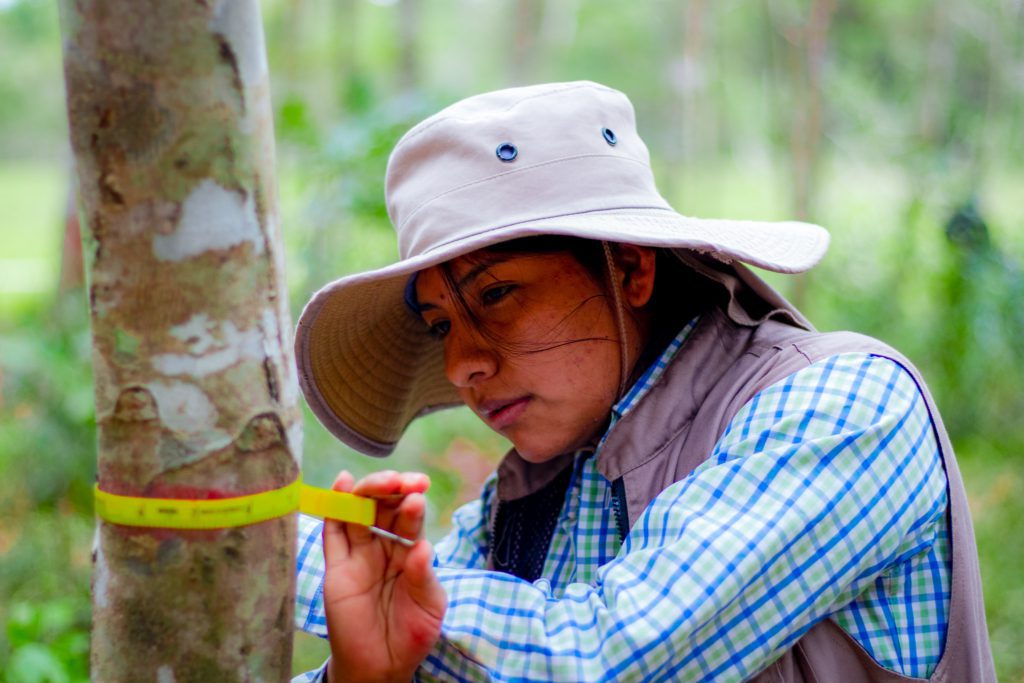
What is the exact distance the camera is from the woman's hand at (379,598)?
1188 millimetres

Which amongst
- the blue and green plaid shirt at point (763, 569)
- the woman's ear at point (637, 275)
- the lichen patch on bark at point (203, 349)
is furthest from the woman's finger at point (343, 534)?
the woman's ear at point (637, 275)

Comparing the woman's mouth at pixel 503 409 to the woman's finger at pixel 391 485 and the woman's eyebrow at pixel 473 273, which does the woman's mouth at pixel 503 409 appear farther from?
the woman's finger at pixel 391 485

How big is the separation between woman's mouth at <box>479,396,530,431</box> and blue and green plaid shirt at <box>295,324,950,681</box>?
0.33m

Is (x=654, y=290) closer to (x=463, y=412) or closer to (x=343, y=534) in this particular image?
(x=343, y=534)

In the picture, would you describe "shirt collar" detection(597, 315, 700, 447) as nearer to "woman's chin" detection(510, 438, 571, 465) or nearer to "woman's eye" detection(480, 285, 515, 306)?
"woman's chin" detection(510, 438, 571, 465)

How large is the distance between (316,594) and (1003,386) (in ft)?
15.7

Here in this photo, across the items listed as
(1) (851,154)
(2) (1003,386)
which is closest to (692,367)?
(2) (1003,386)

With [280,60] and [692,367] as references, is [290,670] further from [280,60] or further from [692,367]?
[280,60]

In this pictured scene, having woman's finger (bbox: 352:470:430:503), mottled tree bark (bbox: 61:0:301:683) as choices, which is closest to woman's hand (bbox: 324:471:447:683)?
woman's finger (bbox: 352:470:430:503)

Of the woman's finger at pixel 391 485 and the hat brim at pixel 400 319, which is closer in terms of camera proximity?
the woman's finger at pixel 391 485

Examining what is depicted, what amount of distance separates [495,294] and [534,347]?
11 cm

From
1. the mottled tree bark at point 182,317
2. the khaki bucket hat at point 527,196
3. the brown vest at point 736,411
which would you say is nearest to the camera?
the mottled tree bark at point 182,317

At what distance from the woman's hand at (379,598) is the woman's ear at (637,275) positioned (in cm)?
65

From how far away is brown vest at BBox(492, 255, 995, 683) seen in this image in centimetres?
137
